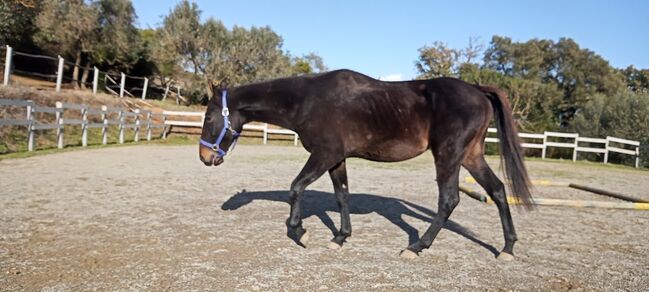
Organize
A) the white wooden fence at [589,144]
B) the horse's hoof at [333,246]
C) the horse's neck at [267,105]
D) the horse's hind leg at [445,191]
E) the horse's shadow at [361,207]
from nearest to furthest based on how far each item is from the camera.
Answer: the horse's hind leg at [445,191] → the horse's hoof at [333,246] → the horse's neck at [267,105] → the horse's shadow at [361,207] → the white wooden fence at [589,144]

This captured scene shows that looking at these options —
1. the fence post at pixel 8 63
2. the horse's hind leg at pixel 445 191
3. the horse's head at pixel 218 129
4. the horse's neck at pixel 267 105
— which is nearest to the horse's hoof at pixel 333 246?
the horse's hind leg at pixel 445 191

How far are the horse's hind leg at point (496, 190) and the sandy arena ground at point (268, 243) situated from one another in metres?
0.22

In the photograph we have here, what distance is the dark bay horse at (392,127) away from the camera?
4.04m

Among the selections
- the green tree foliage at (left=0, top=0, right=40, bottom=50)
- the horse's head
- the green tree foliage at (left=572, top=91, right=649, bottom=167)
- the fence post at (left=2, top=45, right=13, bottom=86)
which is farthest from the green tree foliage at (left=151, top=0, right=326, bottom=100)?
the horse's head

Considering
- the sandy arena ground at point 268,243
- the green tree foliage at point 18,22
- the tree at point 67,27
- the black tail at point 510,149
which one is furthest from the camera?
the tree at point 67,27

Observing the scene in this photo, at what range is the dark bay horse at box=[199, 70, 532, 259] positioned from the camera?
13.3ft

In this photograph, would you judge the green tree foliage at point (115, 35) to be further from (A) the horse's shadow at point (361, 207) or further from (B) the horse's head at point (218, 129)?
(B) the horse's head at point (218, 129)

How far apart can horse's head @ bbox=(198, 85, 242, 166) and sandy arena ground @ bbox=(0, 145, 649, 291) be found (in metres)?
0.86

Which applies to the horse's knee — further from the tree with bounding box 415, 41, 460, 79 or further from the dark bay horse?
the tree with bounding box 415, 41, 460, 79

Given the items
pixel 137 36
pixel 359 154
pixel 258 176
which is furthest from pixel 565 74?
pixel 359 154

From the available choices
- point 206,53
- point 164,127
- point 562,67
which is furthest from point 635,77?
point 164,127

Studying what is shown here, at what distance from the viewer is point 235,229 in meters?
4.73

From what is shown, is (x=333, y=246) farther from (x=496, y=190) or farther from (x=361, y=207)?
(x=361, y=207)

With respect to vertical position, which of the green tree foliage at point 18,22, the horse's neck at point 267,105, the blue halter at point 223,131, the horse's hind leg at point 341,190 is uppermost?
the green tree foliage at point 18,22
